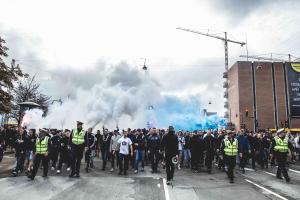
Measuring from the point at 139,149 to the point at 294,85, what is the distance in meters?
19.1

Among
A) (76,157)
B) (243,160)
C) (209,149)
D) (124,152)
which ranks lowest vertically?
(243,160)

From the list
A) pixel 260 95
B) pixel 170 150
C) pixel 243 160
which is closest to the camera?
pixel 170 150

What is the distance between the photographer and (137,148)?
15188 mm

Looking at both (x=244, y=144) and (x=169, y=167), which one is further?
(x=244, y=144)

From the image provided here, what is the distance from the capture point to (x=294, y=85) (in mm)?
28375

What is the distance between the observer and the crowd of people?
11.7 metres

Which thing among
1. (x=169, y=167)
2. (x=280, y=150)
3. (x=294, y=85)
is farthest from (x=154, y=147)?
(x=294, y=85)

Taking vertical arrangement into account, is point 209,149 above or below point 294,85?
below

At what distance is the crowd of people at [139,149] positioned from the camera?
38.2ft

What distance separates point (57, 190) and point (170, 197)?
10.6 feet

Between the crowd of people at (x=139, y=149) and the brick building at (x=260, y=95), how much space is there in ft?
211

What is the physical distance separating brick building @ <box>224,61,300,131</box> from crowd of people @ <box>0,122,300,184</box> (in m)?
64.3

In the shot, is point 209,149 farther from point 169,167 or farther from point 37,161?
point 37,161

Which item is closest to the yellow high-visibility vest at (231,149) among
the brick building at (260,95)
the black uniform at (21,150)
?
the black uniform at (21,150)
